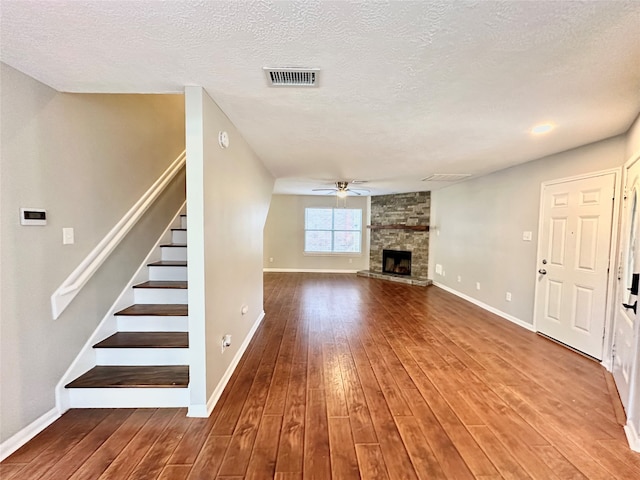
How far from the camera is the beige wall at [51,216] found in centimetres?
167

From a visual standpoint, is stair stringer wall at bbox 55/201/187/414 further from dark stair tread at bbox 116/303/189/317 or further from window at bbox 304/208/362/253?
window at bbox 304/208/362/253

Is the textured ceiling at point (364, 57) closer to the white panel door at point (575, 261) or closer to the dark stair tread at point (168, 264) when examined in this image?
the white panel door at point (575, 261)

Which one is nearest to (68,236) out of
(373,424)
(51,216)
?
(51,216)

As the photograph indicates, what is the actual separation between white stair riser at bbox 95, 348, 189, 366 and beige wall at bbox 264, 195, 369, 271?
20.4ft

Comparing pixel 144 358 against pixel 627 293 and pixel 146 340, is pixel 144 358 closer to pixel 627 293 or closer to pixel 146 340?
pixel 146 340

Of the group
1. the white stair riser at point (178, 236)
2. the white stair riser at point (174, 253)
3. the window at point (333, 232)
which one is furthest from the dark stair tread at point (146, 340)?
the window at point (333, 232)

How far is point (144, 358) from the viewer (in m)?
2.29

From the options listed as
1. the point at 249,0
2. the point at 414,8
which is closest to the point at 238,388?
the point at 249,0

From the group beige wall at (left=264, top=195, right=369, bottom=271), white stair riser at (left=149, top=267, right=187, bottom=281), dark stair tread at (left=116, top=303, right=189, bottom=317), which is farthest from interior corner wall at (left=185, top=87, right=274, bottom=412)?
beige wall at (left=264, top=195, right=369, bottom=271)

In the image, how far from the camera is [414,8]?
1184mm

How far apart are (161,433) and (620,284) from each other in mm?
3940

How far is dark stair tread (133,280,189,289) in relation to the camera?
2.78 m

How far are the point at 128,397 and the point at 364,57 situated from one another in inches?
107

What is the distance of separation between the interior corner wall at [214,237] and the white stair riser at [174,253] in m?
0.74
